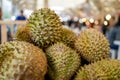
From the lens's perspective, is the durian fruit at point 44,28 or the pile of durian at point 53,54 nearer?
the pile of durian at point 53,54

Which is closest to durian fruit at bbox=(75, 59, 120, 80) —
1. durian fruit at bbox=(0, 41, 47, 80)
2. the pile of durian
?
the pile of durian

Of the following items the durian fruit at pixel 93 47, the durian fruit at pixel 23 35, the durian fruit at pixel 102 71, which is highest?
the durian fruit at pixel 23 35

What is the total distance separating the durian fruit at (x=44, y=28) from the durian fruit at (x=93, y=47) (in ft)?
0.25

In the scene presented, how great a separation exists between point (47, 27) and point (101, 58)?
0.62 ft

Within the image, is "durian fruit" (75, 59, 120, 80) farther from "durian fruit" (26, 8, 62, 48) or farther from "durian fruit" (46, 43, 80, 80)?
"durian fruit" (26, 8, 62, 48)

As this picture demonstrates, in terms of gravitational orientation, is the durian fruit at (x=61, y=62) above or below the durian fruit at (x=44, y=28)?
below

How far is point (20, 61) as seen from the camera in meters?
0.65

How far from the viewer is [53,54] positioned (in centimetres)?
76

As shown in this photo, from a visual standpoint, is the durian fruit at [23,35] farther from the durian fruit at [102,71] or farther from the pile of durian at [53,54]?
the durian fruit at [102,71]

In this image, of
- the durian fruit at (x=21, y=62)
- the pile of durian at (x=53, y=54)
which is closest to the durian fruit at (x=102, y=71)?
the pile of durian at (x=53, y=54)

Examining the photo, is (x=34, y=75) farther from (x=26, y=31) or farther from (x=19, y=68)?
(x=26, y=31)

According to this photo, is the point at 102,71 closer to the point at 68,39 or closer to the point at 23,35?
the point at 68,39

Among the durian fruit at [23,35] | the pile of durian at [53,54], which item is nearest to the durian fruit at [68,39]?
the pile of durian at [53,54]

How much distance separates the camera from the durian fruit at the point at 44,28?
79 centimetres
